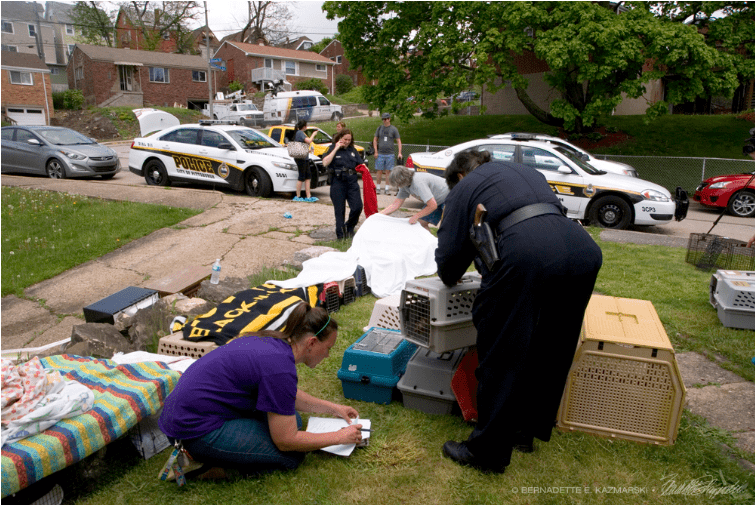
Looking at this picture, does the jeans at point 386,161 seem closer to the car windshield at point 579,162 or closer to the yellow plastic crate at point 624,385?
the car windshield at point 579,162

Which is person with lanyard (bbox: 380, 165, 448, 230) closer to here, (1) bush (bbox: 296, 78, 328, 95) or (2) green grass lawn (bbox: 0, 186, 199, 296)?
(2) green grass lawn (bbox: 0, 186, 199, 296)

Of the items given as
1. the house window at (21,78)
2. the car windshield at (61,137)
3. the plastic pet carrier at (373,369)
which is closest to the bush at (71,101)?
the house window at (21,78)

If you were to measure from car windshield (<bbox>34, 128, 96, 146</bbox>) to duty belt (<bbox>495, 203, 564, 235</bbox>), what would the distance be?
14759mm

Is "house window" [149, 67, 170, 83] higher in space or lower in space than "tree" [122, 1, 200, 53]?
lower

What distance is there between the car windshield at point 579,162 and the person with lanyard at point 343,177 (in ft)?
15.3

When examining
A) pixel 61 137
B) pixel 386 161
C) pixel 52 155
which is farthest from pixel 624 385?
pixel 61 137

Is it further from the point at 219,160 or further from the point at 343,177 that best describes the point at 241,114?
the point at 343,177

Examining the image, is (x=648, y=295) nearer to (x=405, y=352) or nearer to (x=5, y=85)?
(x=405, y=352)

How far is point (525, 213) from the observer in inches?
106

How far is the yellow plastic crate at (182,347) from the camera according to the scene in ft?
13.2

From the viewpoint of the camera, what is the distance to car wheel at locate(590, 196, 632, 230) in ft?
31.9

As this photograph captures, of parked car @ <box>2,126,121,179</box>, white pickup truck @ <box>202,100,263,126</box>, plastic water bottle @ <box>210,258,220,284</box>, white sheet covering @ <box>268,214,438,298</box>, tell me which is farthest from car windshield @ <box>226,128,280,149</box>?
white pickup truck @ <box>202,100,263,126</box>

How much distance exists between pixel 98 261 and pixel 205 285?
261 cm

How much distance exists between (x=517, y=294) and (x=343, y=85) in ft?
164
